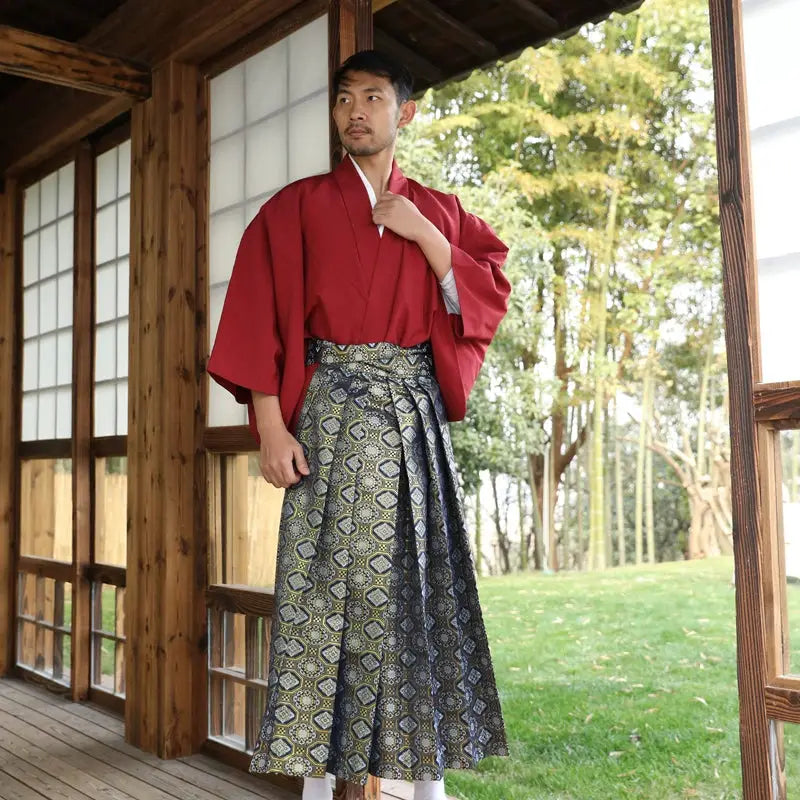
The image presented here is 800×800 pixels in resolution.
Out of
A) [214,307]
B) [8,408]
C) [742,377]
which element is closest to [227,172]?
[214,307]

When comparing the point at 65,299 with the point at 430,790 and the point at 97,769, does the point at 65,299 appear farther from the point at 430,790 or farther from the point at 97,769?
the point at 430,790

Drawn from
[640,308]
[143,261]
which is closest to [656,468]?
[640,308]

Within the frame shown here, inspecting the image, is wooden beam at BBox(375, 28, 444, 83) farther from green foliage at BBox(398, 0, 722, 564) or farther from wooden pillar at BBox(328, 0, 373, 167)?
green foliage at BBox(398, 0, 722, 564)

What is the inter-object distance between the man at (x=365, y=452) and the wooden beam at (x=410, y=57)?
165cm

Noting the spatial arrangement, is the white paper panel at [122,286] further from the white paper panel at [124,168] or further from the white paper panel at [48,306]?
the white paper panel at [48,306]

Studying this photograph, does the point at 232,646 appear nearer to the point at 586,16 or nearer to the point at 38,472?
the point at 38,472

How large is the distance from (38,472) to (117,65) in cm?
218

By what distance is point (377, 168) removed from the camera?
2.26 m

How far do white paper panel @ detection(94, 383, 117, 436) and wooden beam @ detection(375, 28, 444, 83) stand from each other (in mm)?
1810

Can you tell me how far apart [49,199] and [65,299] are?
54 centimetres

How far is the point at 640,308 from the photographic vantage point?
29.1 ft

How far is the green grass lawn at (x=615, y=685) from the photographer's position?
13.5ft

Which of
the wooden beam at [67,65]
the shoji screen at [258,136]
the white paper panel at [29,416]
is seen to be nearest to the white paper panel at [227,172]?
the shoji screen at [258,136]

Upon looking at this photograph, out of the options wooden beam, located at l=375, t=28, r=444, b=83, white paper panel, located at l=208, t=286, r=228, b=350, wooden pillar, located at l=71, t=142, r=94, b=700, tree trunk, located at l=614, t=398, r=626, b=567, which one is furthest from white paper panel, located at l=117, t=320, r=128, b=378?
tree trunk, located at l=614, t=398, r=626, b=567
